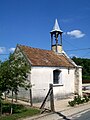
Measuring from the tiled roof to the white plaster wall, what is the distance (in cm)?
52

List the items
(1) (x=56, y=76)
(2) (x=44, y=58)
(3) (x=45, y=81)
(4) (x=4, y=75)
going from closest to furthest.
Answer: (4) (x=4, y=75), (3) (x=45, y=81), (2) (x=44, y=58), (1) (x=56, y=76)

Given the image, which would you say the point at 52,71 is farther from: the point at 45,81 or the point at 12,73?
the point at 12,73

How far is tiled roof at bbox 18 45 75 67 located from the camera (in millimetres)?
23903

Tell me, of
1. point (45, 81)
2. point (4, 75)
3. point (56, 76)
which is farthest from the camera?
point (56, 76)

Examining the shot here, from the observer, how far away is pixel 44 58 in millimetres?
26031

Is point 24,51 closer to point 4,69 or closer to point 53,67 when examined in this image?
point 53,67

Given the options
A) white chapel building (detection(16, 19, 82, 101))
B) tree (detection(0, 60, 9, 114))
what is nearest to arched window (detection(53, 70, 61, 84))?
white chapel building (detection(16, 19, 82, 101))

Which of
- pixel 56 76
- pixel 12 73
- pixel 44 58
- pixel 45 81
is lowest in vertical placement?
pixel 45 81

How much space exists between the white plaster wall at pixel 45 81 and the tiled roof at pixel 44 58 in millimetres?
523

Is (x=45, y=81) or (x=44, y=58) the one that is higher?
(x=44, y=58)

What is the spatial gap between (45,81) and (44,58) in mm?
2677

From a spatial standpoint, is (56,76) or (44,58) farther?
(56,76)

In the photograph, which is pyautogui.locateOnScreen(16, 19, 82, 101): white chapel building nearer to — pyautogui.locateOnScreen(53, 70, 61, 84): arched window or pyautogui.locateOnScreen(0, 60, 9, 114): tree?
pyautogui.locateOnScreen(53, 70, 61, 84): arched window

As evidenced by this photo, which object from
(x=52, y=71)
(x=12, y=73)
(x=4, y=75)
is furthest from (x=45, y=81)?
(x=4, y=75)
